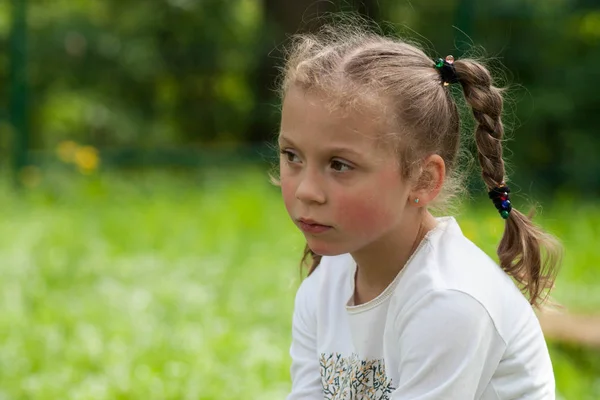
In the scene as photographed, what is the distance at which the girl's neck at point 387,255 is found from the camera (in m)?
2.09

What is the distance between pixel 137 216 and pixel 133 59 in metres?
2.16

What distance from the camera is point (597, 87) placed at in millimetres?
6996

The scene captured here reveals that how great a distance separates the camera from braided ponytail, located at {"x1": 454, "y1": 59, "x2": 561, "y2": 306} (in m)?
2.06

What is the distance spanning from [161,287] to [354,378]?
2577 mm

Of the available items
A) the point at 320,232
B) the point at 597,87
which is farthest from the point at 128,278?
the point at 597,87

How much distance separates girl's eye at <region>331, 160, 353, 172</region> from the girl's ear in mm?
159

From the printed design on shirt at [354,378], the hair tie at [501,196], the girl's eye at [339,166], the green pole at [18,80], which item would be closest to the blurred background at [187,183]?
the green pole at [18,80]

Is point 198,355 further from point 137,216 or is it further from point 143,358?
point 137,216

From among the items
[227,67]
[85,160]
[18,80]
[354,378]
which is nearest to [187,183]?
[85,160]

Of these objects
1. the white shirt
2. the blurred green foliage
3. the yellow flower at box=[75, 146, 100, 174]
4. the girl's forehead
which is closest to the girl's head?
the girl's forehead

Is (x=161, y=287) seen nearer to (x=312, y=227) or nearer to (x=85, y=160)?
(x=85, y=160)

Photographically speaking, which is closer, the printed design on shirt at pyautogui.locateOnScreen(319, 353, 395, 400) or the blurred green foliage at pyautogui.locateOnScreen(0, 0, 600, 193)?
the printed design on shirt at pyautogui.locateOnScreen(319, 353, 395, 400)

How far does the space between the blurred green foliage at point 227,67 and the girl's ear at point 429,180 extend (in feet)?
15.8

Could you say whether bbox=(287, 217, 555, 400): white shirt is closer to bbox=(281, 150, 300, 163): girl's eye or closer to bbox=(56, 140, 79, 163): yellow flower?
bbox=(281, 150, 300, 163): girl's eye
